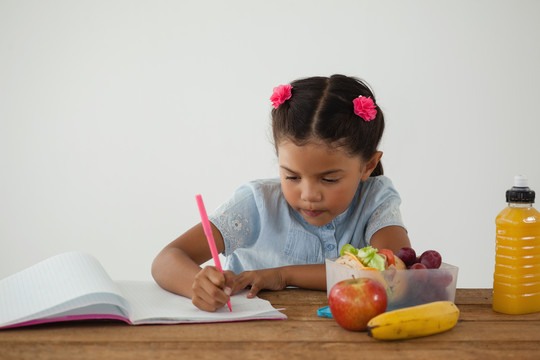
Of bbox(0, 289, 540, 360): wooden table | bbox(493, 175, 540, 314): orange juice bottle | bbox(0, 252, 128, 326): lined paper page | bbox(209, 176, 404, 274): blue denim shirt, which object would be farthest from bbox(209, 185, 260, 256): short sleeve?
bbox(493, 175, 540, 314): orange juice bottle

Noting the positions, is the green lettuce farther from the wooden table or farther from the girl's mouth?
the girl's mouth

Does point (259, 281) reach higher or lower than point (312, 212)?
lower

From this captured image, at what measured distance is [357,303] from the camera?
85cm

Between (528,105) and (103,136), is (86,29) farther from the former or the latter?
(528,105)

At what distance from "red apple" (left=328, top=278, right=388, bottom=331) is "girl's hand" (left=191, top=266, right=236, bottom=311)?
0.21 m

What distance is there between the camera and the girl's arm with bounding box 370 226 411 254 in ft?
4.40

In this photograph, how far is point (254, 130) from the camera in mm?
3244

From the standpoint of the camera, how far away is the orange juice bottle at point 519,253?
96 centimetres

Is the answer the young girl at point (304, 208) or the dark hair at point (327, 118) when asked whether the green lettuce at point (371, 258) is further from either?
the dark hair at point (327, 118)

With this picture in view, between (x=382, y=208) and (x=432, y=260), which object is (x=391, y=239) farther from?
(x=432, y=260)

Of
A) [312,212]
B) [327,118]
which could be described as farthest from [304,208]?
[327,118]

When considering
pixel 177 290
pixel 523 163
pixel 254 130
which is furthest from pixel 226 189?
pixel 177 290

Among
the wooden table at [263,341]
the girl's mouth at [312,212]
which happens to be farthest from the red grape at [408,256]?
the girl's mouth at [312,212]

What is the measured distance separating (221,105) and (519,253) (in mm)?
2441
